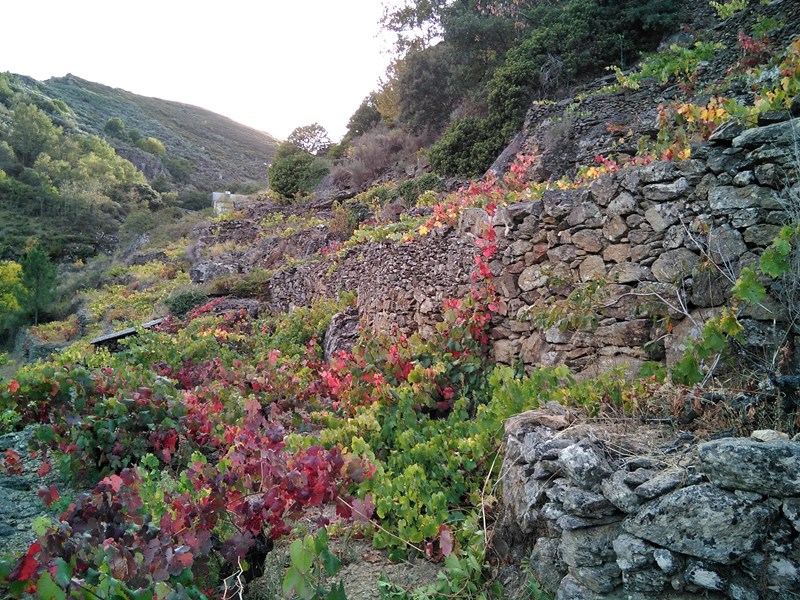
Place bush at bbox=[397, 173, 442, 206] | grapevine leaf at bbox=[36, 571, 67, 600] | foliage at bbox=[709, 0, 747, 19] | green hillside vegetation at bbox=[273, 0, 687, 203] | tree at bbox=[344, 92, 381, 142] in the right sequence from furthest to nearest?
tree at bbox=[344, 92, 381, 142] → bush at bbox=[397, 173, 442, 206] → green hillside vegetation at bbox=[273, 0, 687, 203] → foliage at bbox=[709, 0, 747, 19] → grapevine leaf at bbox=[36, 571, 67, 600]

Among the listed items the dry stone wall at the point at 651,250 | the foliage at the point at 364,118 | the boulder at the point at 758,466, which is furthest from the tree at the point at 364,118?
the boulder at the point at 758,466

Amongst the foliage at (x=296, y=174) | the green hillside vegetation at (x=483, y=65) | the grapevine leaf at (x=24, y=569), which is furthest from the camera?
the foliage at (x=296, y=174)

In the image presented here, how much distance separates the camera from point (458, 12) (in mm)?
17750

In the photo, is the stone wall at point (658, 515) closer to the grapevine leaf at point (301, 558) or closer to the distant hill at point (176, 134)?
the grapevine leaf at point (301, 558)

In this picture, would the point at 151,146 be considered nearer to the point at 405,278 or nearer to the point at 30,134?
the point at 30,134

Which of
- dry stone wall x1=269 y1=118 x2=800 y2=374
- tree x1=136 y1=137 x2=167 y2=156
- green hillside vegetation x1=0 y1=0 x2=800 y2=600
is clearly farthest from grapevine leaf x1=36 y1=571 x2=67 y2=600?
tree x1=136 y1=137 x2=167 y2=156

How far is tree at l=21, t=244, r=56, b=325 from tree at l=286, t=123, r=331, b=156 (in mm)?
12140

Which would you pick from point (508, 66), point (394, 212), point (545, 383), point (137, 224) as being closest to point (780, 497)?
point (545, 383)

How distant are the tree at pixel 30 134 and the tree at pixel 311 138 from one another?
3344 centimetres

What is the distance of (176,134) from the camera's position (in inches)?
2736

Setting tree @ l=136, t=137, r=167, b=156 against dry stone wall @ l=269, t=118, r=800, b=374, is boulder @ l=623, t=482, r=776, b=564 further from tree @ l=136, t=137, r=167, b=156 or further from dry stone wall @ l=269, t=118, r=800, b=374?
tree @ l=136, t=137, r=167, b=156

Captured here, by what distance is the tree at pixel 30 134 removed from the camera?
4875 centimetres

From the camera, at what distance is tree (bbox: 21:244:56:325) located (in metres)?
A: 21.6

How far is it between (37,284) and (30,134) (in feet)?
116
